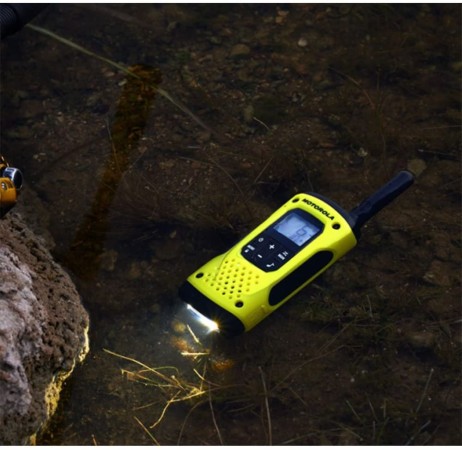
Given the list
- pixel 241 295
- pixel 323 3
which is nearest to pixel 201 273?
pixel 241 295

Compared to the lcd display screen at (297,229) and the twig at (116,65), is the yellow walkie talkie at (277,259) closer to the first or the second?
the lcd display screen at (297,229)

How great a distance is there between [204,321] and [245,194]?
727 millimetres

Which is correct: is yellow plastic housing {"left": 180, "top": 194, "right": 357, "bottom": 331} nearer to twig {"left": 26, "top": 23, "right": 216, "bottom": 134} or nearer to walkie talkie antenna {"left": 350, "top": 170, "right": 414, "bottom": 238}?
walkie talkie antenna {"left": 350, "top": 170, "right": 414, "bottom": 238}

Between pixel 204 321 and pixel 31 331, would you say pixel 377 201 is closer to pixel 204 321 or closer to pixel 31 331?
pixel 204 321

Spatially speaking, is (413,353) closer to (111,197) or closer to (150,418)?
(150,418)

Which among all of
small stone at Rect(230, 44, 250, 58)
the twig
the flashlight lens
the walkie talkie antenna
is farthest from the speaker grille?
small stone at Rect(230, 44, 250, 58)

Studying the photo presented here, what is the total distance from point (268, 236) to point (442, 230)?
0.85 m

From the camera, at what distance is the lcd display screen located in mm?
4199

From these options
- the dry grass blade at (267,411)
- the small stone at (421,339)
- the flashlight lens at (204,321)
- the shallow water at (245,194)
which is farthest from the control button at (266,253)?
the small stone at (421,339)

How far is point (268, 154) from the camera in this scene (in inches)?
183

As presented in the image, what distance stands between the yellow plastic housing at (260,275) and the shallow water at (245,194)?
0.11 metres

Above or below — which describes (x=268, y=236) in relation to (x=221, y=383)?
above

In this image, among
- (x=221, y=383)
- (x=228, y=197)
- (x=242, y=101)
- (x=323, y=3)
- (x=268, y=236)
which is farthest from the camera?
(x=323, y=3)

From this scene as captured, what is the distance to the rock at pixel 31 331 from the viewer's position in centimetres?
329
